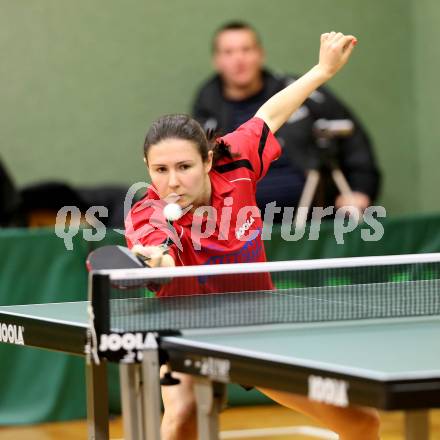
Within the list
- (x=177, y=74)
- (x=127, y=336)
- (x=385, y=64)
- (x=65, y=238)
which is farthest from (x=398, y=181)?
(x=127, y=336)

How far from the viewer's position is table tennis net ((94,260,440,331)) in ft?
8.57

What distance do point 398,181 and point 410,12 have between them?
4.63ft

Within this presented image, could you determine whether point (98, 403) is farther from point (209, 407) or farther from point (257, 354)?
point (257, 354)

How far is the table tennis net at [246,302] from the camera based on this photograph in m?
2.61

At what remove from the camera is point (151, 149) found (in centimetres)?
308

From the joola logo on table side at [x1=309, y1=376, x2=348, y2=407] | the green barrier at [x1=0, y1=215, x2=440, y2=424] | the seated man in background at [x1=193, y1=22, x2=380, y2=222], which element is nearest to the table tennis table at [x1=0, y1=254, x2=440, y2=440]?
the joola logo on table side at [x1=309, y1=376, x2=348, y2=407]

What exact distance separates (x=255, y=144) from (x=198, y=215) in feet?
1.50

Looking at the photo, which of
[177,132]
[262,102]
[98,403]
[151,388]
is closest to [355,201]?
[262,102]

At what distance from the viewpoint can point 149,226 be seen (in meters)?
2.99

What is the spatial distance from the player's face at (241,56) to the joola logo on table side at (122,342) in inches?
180

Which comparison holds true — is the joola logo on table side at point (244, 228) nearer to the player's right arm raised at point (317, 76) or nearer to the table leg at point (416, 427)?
the player's right arm raised at point (317, 76)

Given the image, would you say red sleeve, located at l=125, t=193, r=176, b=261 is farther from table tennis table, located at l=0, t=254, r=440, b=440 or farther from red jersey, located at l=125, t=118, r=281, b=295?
table tennis table, located at l=0, t=254, r=440, b=440

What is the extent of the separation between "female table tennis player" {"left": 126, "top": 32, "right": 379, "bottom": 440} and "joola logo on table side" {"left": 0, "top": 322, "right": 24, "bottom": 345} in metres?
0.42

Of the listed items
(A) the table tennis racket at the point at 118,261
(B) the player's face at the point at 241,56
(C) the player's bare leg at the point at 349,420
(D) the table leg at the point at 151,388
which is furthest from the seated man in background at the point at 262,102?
Answer: (D) the table leg at the point at 151,388
